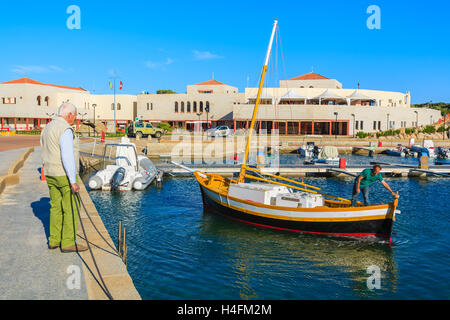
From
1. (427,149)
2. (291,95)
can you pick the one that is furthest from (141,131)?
(427,149)

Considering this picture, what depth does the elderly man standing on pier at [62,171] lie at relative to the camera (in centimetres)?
717

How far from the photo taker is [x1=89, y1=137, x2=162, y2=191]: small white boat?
76.7 feet

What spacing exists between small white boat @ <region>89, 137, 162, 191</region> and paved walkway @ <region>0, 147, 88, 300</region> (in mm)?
10933

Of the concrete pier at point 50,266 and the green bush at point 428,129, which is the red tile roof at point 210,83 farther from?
the concrete pier at point 50,266

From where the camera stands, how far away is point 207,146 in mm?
46531

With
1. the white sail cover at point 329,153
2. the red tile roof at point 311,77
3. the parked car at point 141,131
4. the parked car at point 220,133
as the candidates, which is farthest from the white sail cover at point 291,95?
the white sail cover at point 329,153

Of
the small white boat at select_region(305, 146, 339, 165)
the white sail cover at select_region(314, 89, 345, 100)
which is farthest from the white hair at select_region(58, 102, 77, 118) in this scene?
the white sail cover at select_region(314, 89, 345, 100)

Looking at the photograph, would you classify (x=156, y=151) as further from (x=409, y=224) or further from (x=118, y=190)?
(x=409, y=224)

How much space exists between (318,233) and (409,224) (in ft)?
16.7

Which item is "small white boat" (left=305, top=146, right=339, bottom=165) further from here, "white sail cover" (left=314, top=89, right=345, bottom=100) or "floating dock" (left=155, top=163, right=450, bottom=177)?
"white sail cover" (left=314, top=89, right=345, bottom=100)

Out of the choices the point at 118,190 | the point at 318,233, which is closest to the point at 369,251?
the point at 318,233
